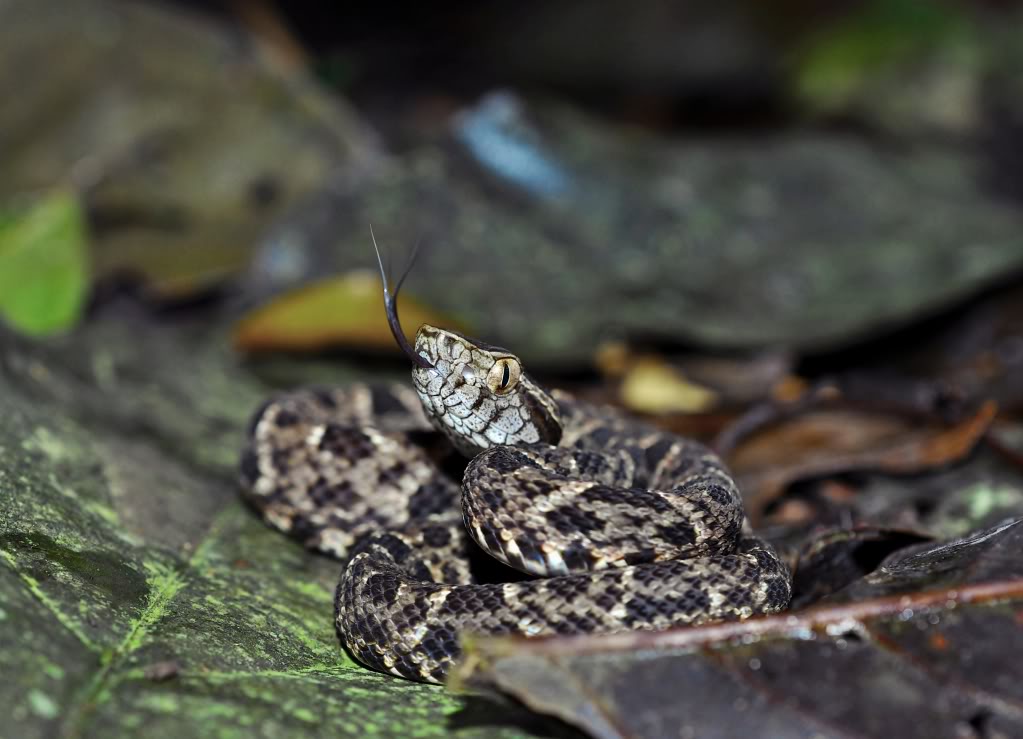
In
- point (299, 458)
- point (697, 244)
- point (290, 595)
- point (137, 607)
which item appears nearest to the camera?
point (137, 607)

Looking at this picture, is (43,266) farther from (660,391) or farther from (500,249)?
(660,391)

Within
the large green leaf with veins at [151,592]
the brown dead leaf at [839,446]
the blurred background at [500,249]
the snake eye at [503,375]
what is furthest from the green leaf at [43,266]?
the brown dead leaf at [839,446]

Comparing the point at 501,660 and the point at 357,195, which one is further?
the point at 357,195

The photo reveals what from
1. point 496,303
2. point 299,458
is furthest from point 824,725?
point 496,303

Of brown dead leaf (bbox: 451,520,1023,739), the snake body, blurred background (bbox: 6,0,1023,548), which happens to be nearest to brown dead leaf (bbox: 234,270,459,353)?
blurred background (bbox: 6,0,1023,548)

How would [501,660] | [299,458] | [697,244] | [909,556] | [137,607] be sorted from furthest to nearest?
1. [697,244]
2. [299,458]
3. [909,556]
4. [137,607]
5. [501,660]

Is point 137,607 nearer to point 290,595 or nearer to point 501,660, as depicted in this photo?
point 290,595

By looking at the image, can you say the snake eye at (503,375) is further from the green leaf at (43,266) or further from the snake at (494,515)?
the green leaf at (43,266)

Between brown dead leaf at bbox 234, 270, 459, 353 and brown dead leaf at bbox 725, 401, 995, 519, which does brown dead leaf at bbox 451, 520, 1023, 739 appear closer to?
brown dead leaf at bbox 725, 401, 995, 519
